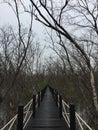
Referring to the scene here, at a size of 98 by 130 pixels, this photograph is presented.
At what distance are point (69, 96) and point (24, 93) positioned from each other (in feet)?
19.8

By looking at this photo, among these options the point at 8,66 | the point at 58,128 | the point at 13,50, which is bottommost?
the point at 58,128

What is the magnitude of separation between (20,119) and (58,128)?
299cm

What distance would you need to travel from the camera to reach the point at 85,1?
19703mm

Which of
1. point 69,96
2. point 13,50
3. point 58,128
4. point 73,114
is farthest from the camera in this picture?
point 69,96

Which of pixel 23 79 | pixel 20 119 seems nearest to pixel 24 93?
pixel 23 79

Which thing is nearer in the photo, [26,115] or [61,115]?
[26,115]

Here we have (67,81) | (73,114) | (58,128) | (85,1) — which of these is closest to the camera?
(73,114)

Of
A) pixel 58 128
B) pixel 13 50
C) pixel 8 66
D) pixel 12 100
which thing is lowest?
pixel 58 128

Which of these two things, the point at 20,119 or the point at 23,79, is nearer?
the point at 20,119

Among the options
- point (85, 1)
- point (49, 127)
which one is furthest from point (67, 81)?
point (49, 127)

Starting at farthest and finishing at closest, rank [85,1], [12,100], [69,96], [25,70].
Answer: [25,70] < [69,96] < [12,100] < [85,1]

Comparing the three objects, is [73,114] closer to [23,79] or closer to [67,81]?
[23,79]

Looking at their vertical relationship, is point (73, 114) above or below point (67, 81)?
below

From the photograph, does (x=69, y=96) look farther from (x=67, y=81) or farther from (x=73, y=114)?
(x=73, y=114)
